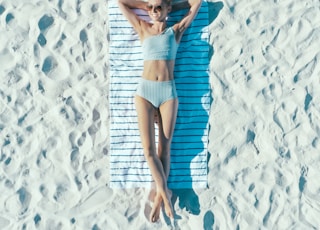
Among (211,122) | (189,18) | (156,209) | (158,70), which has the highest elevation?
(189,18)

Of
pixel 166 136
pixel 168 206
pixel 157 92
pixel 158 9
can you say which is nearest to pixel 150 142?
pixel 166 136

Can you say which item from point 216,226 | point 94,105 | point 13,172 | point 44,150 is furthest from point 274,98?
point 13,172

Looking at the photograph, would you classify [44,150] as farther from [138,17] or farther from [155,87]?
[138,17]

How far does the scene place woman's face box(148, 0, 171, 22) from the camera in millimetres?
3012

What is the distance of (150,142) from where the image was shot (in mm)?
3018


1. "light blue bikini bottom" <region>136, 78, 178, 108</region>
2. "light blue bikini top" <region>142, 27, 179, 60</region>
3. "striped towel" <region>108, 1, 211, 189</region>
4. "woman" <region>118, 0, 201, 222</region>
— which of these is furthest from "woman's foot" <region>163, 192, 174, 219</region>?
"light blue bikini top" <region>142, 27, 179, 60</region>

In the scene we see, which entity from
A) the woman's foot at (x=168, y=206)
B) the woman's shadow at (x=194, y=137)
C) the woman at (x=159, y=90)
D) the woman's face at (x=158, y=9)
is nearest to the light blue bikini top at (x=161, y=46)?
the woman at (x=159, y=90)

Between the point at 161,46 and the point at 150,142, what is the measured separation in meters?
0.68

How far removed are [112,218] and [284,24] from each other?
6.30 ft

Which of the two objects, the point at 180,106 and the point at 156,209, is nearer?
the point at 156,209

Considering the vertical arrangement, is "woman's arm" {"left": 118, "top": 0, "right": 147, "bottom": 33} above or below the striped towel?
above

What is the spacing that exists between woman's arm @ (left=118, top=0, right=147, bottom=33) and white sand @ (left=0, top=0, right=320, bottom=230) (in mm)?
196

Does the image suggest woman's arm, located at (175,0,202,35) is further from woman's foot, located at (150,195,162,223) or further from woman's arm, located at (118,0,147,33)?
woman's foot, located at (150,195,162,223)

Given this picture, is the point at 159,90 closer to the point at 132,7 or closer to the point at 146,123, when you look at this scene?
the point at 146,123
